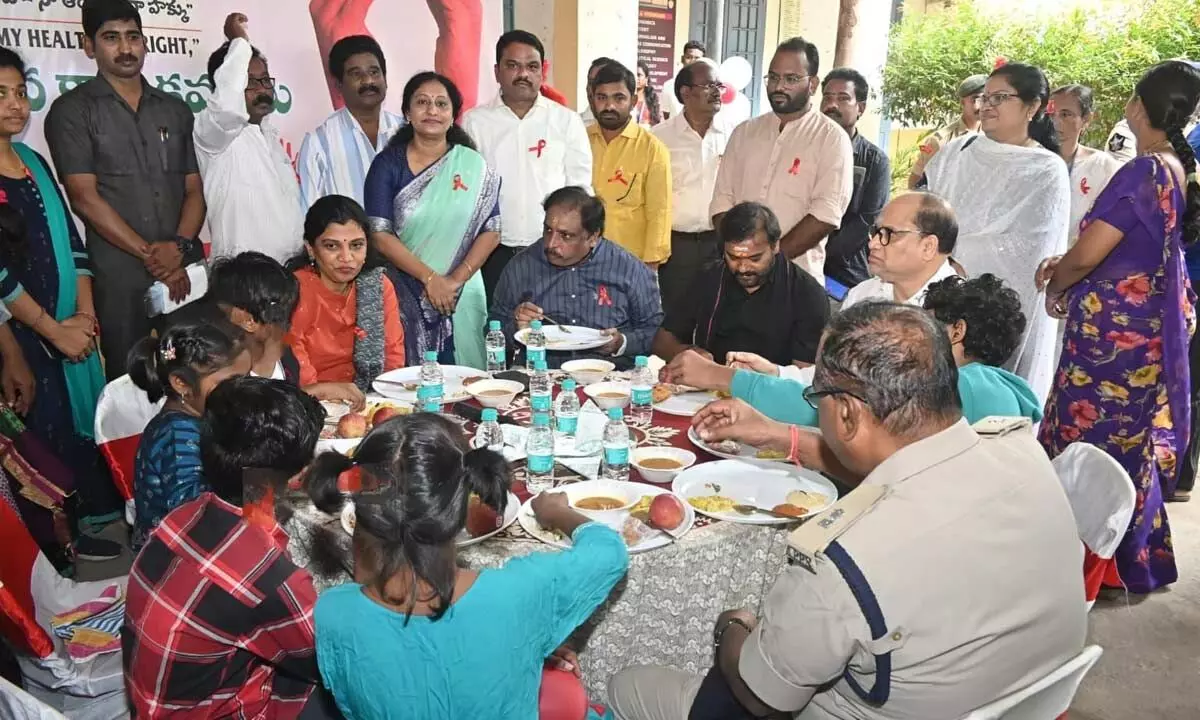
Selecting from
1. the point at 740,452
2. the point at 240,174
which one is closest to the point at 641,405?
the point at 740,452

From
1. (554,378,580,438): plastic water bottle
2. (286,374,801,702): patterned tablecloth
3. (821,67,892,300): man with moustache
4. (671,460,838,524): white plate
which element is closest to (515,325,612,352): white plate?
(554,378,580,438): plastic water bottle

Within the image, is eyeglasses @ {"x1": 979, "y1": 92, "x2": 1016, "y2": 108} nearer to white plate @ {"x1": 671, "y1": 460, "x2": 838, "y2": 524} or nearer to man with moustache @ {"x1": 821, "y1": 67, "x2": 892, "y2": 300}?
man with moustache @ {"x1": 821, "y1": 67, "x2": 892, "y2": 300}

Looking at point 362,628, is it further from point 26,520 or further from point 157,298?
point 157,298

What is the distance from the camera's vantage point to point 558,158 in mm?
4594

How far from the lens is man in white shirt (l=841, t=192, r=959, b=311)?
9.07ft

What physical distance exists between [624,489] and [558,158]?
288 centimetres

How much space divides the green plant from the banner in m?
4.29

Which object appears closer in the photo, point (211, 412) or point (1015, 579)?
point (1015, 579)

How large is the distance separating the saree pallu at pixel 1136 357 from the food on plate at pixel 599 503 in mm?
2342

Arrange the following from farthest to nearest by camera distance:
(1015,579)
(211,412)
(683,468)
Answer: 1. (683,468)
2. (211,412)
3. (1015,579)

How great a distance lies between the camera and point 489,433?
2.35 m

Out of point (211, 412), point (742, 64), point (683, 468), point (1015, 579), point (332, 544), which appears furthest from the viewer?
point (742, 64)

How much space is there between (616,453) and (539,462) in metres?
0.21

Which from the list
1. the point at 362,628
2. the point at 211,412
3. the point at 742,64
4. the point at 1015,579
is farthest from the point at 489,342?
the point at 742,64
